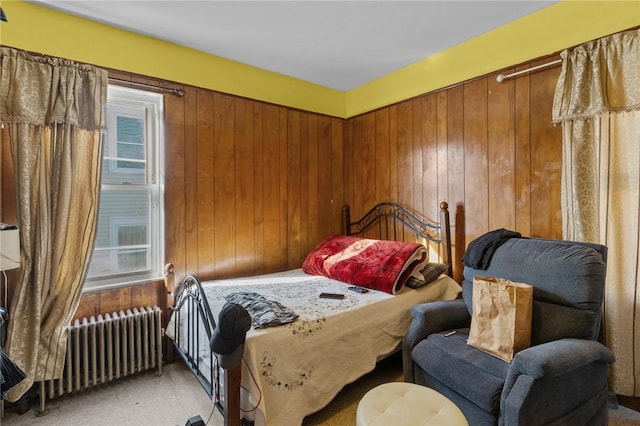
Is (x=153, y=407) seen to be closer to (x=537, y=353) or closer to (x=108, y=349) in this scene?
(x=108, y=349)

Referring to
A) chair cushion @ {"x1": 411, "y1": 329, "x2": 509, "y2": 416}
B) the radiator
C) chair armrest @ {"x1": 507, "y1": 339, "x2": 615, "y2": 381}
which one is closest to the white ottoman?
chair cushion @ {"x1": 411, "y1": 329, "x2": 509, "y2": 416}

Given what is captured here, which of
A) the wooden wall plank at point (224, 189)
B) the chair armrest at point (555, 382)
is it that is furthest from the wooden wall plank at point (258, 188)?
the chair armrest at point (555, 382)

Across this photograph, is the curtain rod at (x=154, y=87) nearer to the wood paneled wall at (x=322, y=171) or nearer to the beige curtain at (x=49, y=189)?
the wood paneled wall at (x=322, y=171)

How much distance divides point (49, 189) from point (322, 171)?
2.42m

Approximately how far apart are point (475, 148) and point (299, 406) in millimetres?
2357

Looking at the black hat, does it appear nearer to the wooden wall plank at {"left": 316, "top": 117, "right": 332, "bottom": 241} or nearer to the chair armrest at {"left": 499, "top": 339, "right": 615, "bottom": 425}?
the chair armrest at {"left": 499, "top": 339, "right": 615, "bottom": 425}

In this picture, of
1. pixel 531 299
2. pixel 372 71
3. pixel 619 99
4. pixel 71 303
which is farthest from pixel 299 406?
pixel 372 71

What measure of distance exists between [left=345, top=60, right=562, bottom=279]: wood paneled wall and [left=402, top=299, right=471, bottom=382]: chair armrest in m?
0.77

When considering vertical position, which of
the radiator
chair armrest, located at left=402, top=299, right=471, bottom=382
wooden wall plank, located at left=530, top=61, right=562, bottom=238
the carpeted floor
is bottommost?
the carpeted floor

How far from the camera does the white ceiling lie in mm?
2188

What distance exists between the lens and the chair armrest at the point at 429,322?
2016 millimetres

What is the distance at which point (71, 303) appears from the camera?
7.06ft

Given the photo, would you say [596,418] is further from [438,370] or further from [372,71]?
[372,71]

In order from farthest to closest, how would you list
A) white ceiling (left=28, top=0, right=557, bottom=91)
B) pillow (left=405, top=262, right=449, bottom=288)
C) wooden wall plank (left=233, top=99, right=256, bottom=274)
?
wooden wall plank (left=233, top=99, right=256, bottom=274) < pillow (left=405, top=262, right=449, bottom=288) < white ceiling (left=28, top=0, right=557, bottom=91)
